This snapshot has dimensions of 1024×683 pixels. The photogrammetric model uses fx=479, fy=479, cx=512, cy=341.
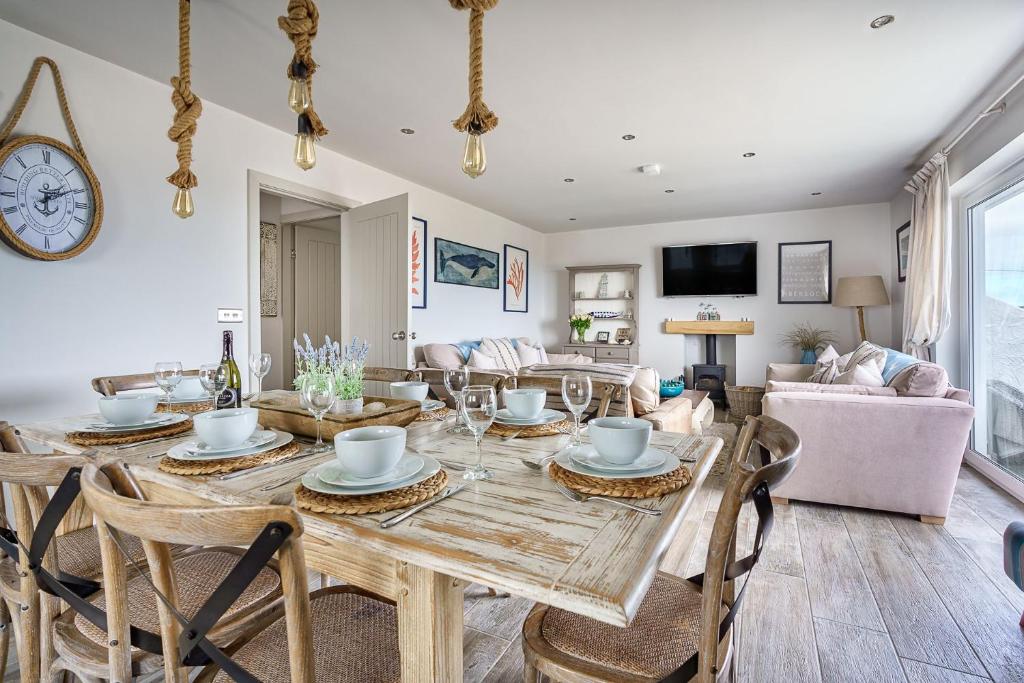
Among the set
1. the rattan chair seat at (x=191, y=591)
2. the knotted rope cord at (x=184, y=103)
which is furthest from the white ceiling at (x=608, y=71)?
the rattan chair seat at (x=191, y=591)

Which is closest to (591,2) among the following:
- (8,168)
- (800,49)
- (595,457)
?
(800,49)

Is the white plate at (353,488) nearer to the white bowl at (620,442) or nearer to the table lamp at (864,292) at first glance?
the white bowl at (620,442)

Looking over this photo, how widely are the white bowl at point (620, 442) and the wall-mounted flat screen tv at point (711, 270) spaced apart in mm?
5812

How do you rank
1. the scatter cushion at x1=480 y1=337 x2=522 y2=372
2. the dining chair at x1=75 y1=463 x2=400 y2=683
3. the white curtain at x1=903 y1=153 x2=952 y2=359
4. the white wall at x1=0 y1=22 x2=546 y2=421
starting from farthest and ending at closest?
the scatter cushion at x1=480 y1=337 x2=522 y2=372, the white curtain at x1=903 y1=153 x2=952 y2=359, the white wall at x1=0 y1=22 x2=546 y2=421, the dining chair at x1=75 y1=463 x2=400 y2=683

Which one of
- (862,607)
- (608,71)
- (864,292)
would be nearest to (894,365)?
(862,607)

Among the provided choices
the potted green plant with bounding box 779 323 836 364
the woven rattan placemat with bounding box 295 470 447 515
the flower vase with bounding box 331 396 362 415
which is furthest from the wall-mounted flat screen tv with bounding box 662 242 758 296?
the woven rattan placemat with bounding box 295 470 447 515

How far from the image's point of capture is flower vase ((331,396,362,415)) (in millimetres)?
1444

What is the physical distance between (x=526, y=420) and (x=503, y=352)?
12.4 ft

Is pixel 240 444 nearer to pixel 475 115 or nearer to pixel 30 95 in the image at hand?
pixel 475 115

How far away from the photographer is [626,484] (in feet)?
3.10

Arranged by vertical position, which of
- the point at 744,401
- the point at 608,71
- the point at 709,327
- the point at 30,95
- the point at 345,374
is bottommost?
the point at 744,401

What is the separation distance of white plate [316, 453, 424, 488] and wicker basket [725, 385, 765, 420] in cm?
481

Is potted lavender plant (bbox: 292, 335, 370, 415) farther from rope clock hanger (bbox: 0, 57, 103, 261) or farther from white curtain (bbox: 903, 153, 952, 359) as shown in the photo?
white curtain (bbox: 903, 153, 952, 359)

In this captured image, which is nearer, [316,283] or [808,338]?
[316,283]
